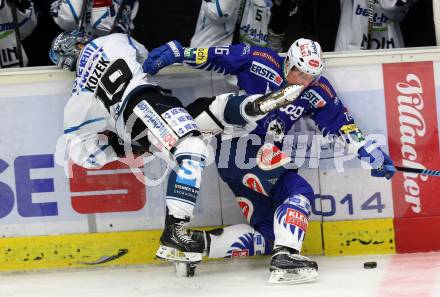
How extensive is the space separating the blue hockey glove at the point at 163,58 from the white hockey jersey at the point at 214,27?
595 mm

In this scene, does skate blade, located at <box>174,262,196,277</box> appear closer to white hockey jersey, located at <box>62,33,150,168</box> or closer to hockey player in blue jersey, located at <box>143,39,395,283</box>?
hockey player in blue jersey, located at <box>143,39,395,283</box>

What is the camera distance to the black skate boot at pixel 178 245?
517 centimetres

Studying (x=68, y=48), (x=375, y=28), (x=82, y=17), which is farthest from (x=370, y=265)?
(x=82, y=17)

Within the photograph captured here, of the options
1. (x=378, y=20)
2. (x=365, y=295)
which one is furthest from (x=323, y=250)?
(x=378, y=20)

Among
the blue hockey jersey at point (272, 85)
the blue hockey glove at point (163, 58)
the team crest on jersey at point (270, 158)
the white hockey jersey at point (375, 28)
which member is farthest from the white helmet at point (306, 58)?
the white hockey jersey at point (375, 28)

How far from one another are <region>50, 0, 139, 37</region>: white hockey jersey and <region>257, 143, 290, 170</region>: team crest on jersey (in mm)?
1245

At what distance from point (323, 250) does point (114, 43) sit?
61.4 inches

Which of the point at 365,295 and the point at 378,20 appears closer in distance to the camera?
the point at 365,295

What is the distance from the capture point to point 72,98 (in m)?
5.61

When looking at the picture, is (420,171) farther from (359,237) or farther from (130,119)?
(130,119)

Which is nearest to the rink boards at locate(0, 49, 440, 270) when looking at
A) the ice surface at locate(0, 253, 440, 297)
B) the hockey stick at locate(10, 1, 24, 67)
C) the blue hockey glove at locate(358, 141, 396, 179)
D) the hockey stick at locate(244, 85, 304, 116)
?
the ice surface at locate(0, 253, 440, 297)

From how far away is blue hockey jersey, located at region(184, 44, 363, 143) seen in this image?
18.4 feet

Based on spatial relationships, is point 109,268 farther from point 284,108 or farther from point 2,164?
point 284,108

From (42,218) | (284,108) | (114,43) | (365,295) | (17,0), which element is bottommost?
(365,295)
